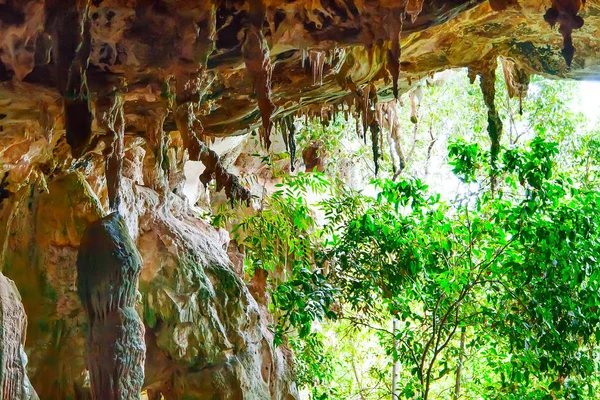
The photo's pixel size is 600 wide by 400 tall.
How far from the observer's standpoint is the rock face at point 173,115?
3.52 m

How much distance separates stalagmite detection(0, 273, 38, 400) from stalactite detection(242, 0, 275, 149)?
1.74m

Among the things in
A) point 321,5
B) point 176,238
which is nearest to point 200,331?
point 176,238

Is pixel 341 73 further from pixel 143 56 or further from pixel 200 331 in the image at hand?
pixel 200 331

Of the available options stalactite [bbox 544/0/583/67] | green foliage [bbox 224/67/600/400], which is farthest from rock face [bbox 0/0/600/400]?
green foliage [bbox 224/67/600/400]

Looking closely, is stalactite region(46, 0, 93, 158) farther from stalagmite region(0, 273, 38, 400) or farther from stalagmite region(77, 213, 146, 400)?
stalagmite region(0, 273, 38, 400)

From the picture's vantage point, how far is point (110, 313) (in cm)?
328

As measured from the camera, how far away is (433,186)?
1278 centimetres

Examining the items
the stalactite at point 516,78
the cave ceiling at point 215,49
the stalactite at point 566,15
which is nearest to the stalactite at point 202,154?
the cave ceiling at point 215,49

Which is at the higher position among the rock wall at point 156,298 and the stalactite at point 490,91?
the stalactite at point 490,91

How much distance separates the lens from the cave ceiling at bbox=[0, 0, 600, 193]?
138 inches

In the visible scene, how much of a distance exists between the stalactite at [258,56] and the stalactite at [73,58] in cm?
89

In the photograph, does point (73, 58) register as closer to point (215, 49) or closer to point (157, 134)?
point (215, 49)

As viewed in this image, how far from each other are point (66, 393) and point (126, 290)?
297 cm

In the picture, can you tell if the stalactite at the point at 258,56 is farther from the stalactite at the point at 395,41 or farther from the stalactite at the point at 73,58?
the stalactite at the point at 73,58
